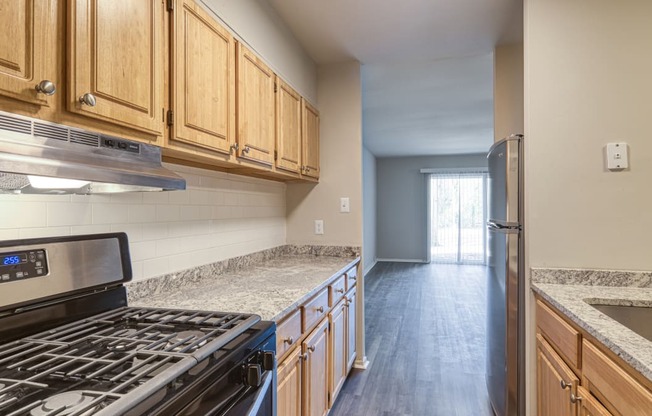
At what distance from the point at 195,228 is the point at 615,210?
1.99 metres

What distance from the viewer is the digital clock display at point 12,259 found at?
3.11 ft

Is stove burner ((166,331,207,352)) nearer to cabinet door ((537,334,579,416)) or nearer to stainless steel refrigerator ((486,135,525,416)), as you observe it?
cabinet door ((537,334,579,416))

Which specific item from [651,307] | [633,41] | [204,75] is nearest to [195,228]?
Answer: [204,75]

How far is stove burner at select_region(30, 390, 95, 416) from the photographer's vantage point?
605 millimetres

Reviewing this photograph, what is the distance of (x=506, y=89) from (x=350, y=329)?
1.97 meters

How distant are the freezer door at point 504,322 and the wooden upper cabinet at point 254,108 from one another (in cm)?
135

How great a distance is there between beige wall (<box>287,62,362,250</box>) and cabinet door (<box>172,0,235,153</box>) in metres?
1.28

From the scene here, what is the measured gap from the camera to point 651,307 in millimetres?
1366

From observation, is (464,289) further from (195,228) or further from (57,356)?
(57,356)

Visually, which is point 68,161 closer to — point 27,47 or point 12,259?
point 27,47

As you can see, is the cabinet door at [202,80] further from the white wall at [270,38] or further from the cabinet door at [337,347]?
the cabinet door at [337,347]

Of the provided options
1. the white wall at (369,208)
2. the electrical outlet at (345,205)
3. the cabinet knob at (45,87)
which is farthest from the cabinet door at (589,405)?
the white wall at (369,208)

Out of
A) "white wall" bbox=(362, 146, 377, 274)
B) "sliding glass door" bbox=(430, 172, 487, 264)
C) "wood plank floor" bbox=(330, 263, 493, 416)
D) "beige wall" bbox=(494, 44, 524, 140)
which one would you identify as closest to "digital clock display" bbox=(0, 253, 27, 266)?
"wood plank floor" bbox=(330, 263, 493, 416)

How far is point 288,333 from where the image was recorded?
1410 millimetres
